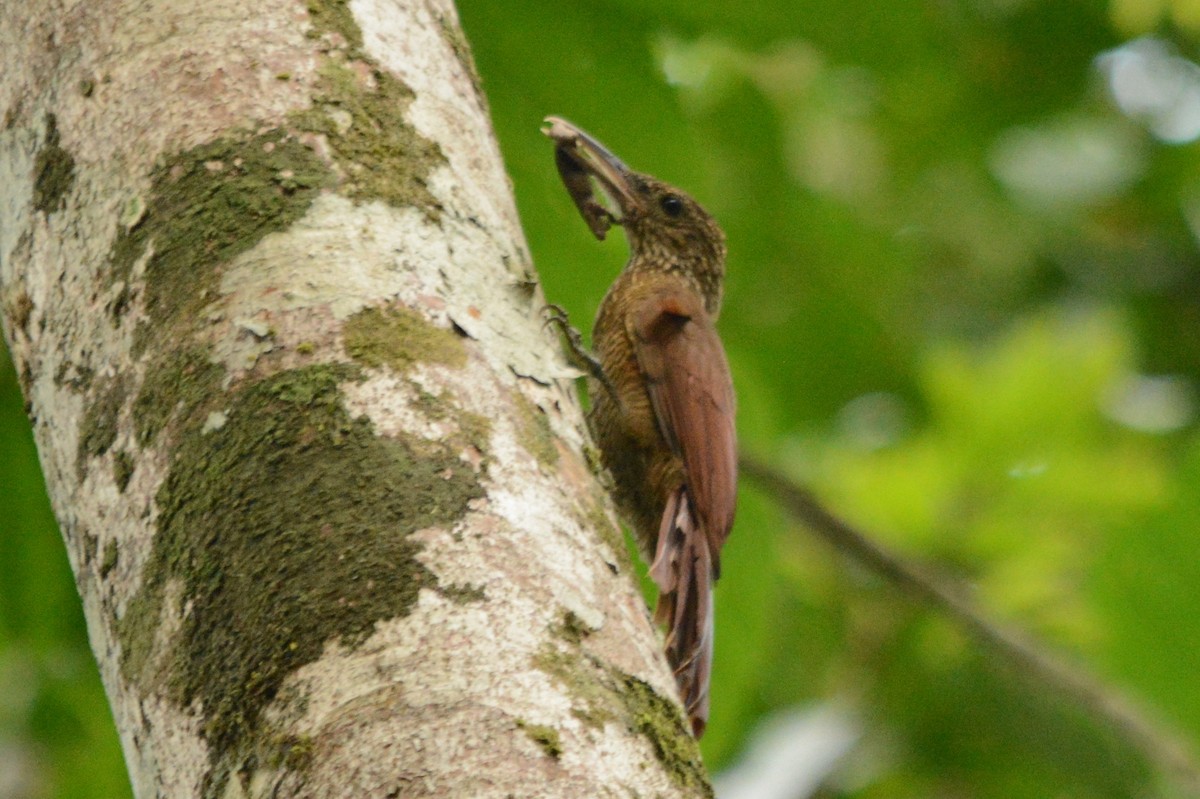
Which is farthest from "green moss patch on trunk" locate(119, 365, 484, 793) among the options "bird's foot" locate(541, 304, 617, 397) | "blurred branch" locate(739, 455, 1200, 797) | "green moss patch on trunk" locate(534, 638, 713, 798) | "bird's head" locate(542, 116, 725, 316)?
"blurred branch" locate(739, 455, 1200, 797)

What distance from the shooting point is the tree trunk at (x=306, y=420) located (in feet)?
4.48

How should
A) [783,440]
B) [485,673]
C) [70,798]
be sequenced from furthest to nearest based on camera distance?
[783,440] < [70,798] < [485,673]

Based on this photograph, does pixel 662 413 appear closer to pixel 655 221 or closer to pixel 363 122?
pixel 655 221

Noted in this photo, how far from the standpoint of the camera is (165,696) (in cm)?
146

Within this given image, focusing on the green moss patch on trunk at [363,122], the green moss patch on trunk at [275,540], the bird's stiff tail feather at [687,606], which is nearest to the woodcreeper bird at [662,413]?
the bird's stiff tail feather at [687,606]

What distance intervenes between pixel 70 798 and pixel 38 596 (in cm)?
88

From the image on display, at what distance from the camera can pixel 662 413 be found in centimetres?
323

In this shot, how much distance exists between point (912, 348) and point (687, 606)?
3.33 metres

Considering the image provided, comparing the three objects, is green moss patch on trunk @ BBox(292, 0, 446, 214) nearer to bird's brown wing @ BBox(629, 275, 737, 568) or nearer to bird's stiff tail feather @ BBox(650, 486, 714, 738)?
bird's stiff tail feather @ BBox(650, 486, 714, 738)

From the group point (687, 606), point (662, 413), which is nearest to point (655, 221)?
point (662, 413)

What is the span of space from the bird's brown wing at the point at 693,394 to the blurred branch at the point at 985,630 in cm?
43

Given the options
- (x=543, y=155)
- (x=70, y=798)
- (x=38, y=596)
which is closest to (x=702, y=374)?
(x=543, y=155)

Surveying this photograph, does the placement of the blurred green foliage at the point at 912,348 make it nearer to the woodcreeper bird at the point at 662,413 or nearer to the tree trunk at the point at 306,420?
the woodcreeper bird at the point at 662,413

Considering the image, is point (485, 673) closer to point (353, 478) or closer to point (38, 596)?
point (353, 478)
